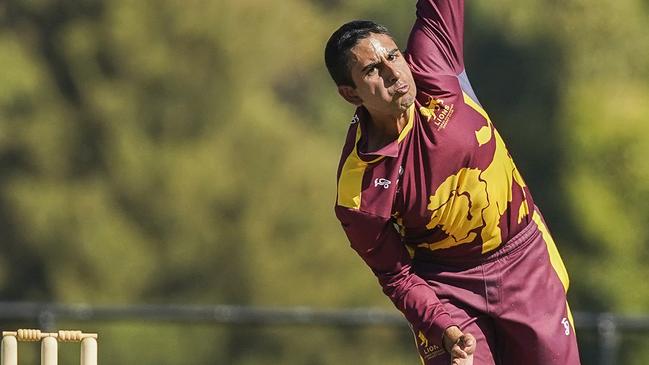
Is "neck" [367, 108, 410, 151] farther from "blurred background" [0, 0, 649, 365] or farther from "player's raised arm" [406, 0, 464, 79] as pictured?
"blurred background" [0, 0, 649, 365]

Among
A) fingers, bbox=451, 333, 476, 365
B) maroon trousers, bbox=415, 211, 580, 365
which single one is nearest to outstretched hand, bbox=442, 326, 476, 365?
fingers, bbox=451, 333, 476, 365

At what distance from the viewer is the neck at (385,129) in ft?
10.7

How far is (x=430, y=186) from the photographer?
3283 mm

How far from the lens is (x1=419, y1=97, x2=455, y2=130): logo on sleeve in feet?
10.8

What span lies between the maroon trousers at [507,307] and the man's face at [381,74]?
0.49 metres

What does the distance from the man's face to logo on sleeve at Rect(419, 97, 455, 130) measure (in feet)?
0.29

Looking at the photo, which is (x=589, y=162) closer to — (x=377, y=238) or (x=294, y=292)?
(x=294, y=292)

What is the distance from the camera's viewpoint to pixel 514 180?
3.46 metres

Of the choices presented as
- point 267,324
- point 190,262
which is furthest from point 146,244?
point 267,324

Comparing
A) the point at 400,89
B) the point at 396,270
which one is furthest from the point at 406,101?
the point at 396,270

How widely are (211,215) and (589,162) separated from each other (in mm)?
2000

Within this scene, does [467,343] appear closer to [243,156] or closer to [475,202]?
[475,202]

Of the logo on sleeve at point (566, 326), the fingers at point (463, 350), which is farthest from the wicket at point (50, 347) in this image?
the logo on sleeve at point (566, 326)

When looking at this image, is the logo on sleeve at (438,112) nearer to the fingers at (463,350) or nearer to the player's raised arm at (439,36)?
the player's raised arm at (439,36)
